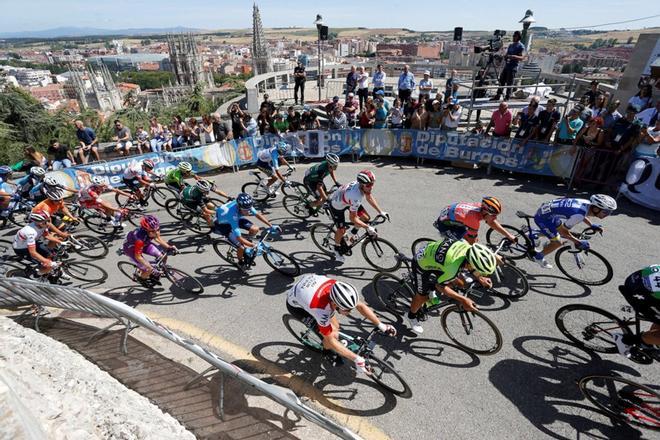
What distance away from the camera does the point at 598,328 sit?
17.0ft

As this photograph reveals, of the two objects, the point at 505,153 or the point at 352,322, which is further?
the point at 505,153

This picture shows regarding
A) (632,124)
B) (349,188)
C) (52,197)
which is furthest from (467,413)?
(632,124)

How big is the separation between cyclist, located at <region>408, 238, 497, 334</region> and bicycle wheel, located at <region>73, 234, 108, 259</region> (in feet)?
24.0

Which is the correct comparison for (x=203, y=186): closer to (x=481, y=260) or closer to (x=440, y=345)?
(x=440, y=345)

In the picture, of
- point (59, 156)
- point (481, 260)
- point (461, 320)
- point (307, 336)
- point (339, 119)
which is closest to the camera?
point (481, 260)

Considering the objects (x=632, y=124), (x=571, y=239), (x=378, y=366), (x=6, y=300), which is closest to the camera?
(x=378, y=366)

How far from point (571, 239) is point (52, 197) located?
1019cm

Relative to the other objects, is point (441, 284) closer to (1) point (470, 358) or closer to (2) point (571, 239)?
(1) point (470, 358)

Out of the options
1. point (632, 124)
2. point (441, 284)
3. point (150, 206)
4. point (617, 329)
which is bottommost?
point (150, 206)

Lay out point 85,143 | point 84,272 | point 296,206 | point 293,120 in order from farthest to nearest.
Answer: point 293,120
point 85,143
point 296,206
point 84,272

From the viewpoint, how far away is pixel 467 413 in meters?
4.51

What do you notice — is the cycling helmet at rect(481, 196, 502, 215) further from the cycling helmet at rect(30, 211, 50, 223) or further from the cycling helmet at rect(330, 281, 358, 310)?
the cycling helmet at rect(30, 211, 50, 223)

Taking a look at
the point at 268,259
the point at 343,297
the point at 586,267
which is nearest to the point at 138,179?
the point at 268,259

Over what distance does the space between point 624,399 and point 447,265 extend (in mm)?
2591
